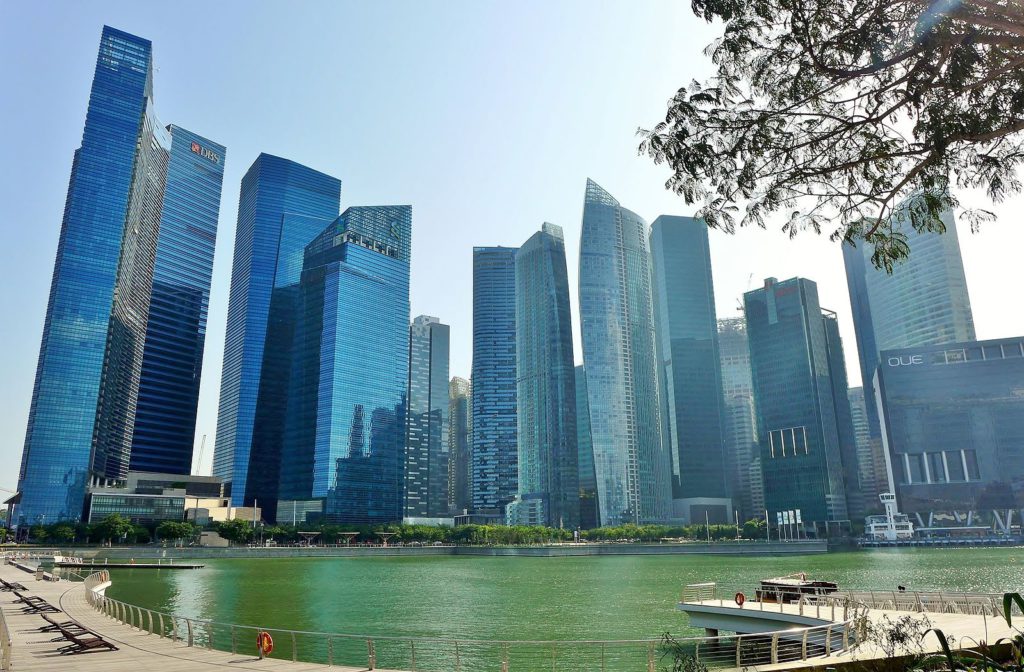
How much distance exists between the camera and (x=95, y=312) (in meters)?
177

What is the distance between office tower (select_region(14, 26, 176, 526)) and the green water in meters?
89.6

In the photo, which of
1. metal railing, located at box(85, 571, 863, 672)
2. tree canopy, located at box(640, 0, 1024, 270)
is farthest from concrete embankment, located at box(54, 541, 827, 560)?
tree canopy, located at box(640, 0, 1024, 270)

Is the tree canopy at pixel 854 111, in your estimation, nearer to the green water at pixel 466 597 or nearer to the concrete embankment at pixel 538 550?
the green water at pixel 466 597

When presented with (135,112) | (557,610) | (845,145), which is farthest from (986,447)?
(135,112)

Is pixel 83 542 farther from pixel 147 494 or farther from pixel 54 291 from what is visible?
pixel 54 291

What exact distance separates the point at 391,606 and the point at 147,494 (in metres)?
152

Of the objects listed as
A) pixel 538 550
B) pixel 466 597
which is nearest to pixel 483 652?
pixel 466 597

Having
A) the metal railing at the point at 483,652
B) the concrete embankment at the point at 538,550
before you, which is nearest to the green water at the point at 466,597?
the metal railing at the point at 483,652

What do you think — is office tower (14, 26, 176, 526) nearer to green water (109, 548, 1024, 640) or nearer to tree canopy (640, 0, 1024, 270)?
green water (109, 548, 1024, 640)

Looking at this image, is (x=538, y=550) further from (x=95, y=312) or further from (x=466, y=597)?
(x=95, y=312)

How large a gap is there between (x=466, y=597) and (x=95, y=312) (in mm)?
154503

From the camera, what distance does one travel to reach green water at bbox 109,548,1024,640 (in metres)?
43.5

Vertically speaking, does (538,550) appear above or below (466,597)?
below

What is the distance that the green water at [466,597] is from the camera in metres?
43.5
